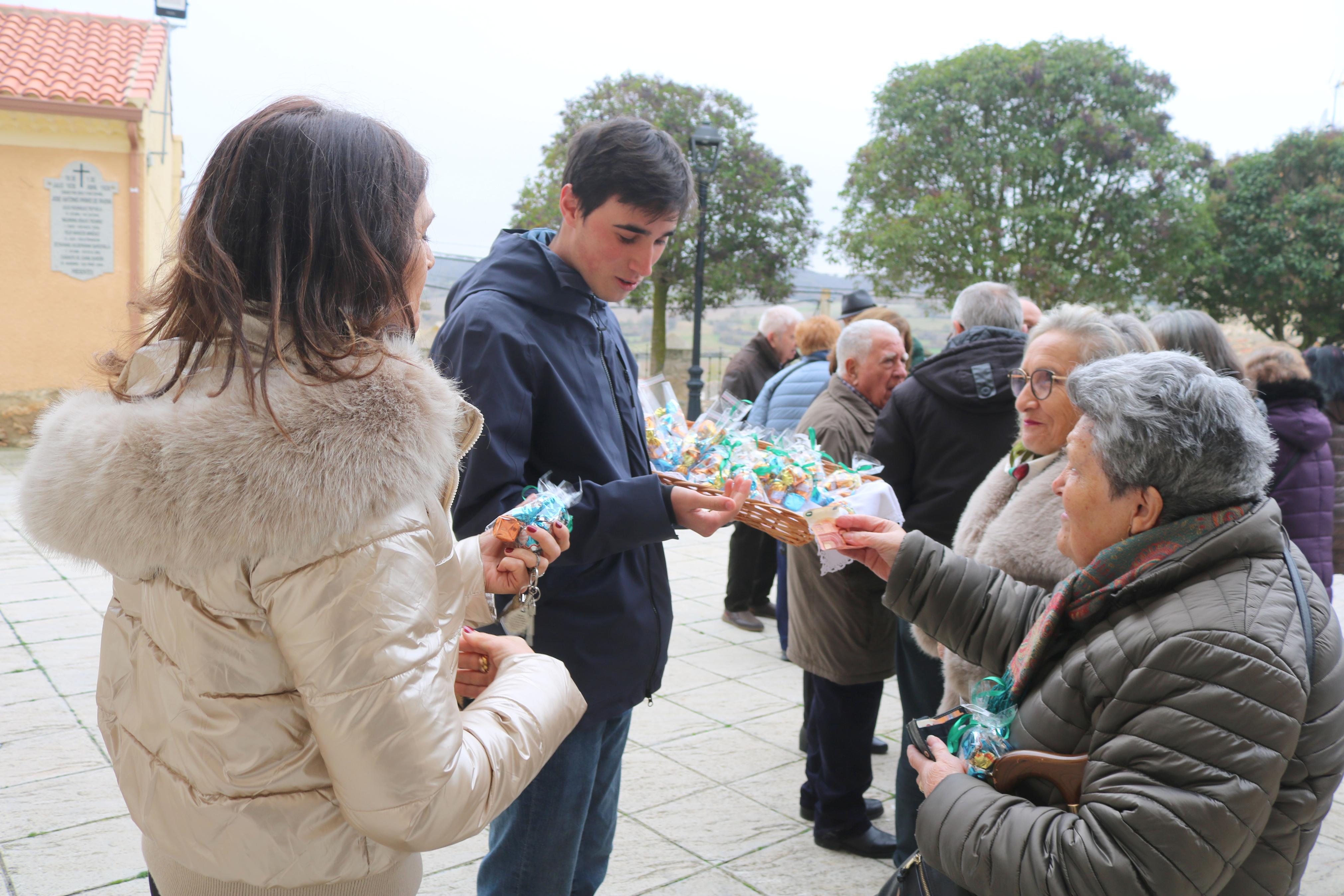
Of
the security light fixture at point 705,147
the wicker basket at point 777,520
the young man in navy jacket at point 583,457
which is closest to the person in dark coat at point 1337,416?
the wicker basket at point 777,520

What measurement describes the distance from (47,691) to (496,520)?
399cm

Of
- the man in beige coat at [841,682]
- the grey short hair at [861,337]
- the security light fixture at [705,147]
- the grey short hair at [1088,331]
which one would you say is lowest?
the man in beige coat at [841,682]

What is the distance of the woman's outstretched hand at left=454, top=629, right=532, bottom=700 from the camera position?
1609mm

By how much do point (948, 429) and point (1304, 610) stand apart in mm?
1972

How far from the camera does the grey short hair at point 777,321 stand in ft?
24.5

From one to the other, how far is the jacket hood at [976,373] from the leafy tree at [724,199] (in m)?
17.4

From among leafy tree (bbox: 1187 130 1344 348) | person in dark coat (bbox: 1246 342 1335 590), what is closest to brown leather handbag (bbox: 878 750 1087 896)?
person in dark coat (bbox: 1246 342 1335 590)

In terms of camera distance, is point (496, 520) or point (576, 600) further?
point (576, 600)

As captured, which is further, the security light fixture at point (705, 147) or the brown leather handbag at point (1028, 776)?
the security light fixture at point (705, 147)

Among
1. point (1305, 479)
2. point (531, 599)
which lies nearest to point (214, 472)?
point (531, 599)

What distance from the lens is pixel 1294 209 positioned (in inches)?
1065

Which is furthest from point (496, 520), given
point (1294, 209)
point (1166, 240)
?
point (1294, 209)

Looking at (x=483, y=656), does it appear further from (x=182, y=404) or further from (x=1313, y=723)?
(x=1313, y=723)

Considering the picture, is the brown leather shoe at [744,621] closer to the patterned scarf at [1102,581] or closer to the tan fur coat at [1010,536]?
the tan fur coat at [1010,536]
